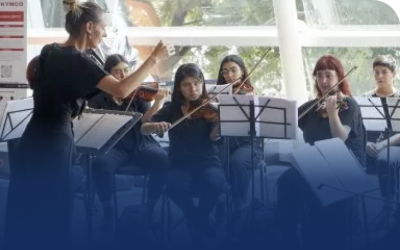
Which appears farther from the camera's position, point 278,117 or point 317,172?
point 317,172

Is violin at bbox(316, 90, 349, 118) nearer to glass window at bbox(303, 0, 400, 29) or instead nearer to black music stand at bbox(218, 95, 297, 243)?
black music stand at bbox(218, 95, 297, 243)

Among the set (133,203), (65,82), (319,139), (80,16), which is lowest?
(133,203)

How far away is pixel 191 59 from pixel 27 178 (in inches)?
28.3

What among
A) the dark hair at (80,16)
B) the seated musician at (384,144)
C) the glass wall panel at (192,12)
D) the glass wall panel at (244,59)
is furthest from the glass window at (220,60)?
the seated musician at (384,144)

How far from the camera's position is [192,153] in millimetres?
3027

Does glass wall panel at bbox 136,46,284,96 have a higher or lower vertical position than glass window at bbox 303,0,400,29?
lower

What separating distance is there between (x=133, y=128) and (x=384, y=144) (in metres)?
0.86

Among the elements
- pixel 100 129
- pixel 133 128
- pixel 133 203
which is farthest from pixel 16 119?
pixel 133 203

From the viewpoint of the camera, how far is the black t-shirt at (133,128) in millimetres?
2879

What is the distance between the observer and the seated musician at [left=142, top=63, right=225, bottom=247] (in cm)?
294

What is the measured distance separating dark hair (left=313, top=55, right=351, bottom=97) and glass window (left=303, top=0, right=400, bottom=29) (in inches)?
6.0

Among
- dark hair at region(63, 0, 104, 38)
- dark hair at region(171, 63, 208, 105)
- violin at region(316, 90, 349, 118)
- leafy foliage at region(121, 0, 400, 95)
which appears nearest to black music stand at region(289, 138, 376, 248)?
violin at region(316, 90, 349, 118)

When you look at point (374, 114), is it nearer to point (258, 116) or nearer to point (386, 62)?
point (386, 62)

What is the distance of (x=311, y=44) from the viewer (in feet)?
10.0
